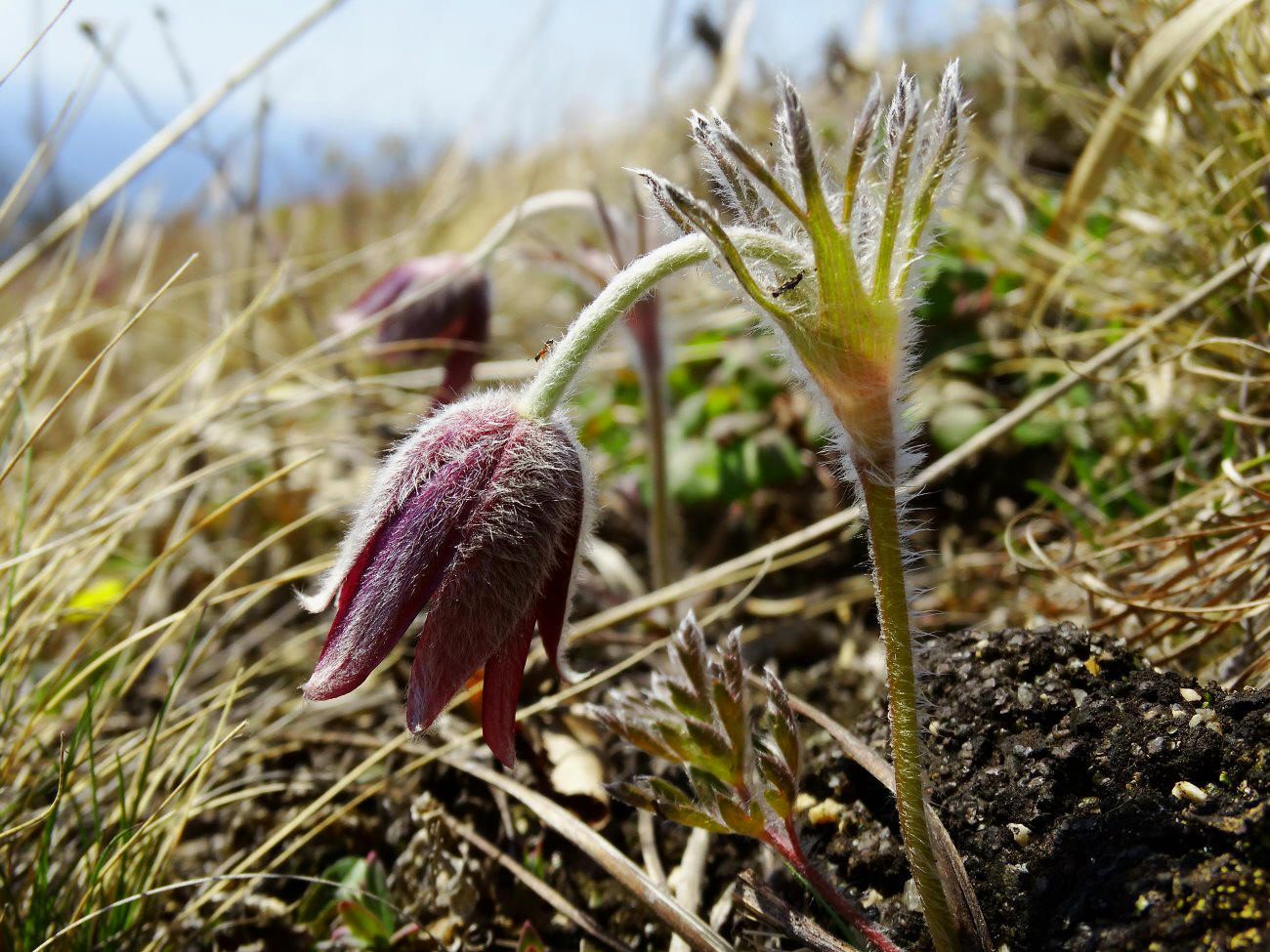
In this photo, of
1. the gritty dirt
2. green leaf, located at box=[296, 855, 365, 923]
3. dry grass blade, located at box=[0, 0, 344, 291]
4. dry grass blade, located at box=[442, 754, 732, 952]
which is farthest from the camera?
dry grass blade, located at box=[0, 0, 344, 291]

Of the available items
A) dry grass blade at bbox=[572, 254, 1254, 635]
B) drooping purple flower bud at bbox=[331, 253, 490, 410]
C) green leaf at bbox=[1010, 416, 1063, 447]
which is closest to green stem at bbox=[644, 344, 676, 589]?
dry grass blade at bbox=[572, 254, 1254, 635]

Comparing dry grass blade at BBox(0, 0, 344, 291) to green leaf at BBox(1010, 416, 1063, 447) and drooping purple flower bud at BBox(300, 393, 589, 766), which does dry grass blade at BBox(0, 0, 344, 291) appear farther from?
green leaf at BBox(1010, 416, 1063, 447)

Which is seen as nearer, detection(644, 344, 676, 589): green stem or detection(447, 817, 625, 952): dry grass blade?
detection(447, 817, 625, 952): dry grass blade

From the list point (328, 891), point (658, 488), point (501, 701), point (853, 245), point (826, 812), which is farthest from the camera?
point (658, 488)

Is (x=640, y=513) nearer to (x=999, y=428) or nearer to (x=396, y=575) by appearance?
(x=999, y=428)

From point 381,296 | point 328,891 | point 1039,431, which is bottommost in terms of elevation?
point 1039,431

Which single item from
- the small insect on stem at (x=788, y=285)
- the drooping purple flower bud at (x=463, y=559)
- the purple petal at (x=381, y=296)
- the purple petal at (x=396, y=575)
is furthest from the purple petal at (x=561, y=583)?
the purple petal at (x=381, y=296)

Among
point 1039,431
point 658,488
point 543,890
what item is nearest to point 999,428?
point 1039,431

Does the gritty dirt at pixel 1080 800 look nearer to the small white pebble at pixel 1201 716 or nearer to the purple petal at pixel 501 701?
the small white pebble at pixel 1201 716
